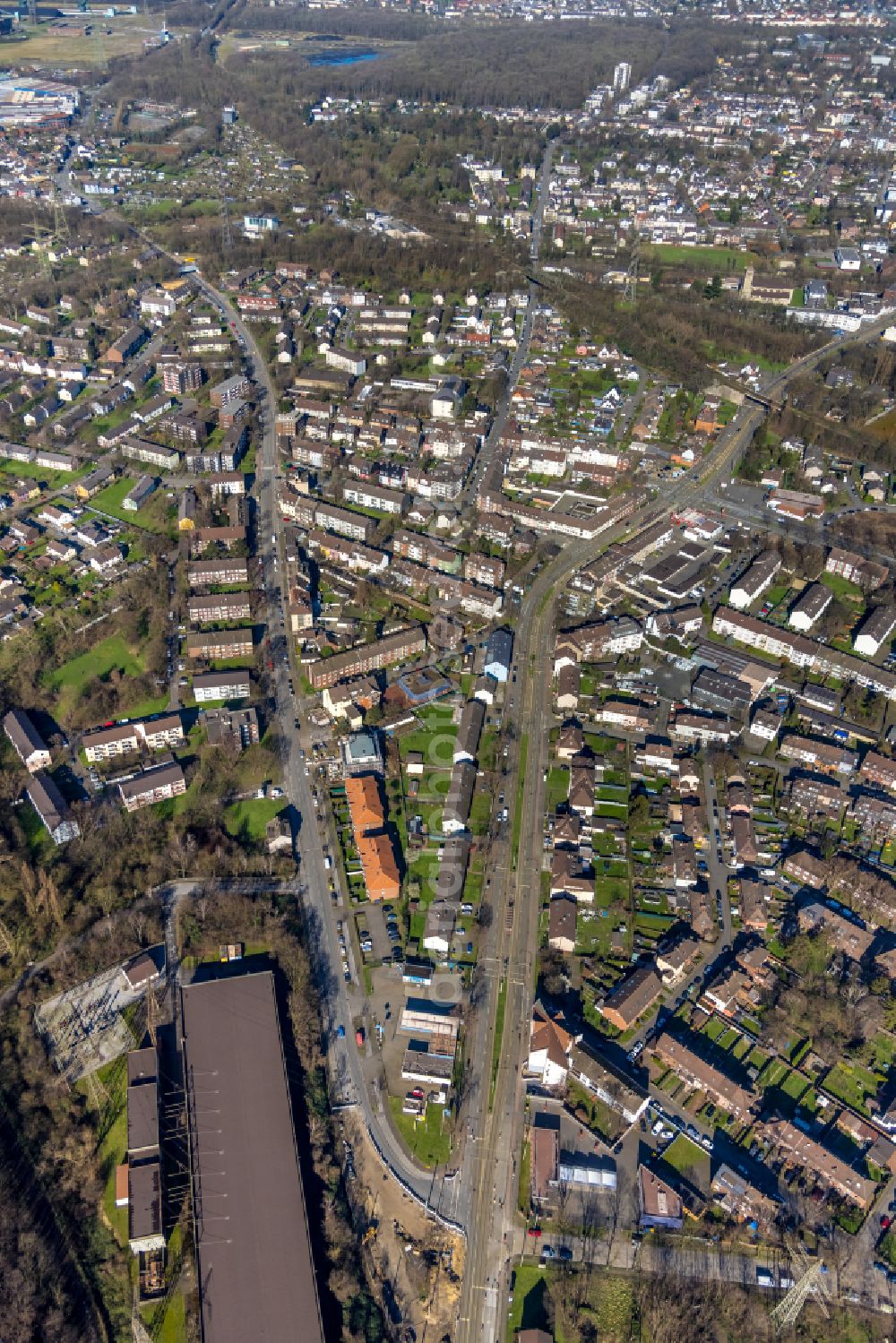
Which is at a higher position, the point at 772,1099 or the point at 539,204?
the point at 539,204

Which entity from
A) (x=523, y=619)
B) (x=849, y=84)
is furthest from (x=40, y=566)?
(x=849, y=84)

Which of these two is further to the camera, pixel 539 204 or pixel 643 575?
pixel 539 204

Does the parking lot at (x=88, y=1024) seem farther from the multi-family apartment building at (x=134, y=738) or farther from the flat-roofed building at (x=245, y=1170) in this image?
the multi-family apartment building at (x=134, y=738)

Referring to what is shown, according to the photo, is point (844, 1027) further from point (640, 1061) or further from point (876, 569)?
point (876, 569)

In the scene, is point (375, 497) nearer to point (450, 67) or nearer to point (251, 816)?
point (251, 816)

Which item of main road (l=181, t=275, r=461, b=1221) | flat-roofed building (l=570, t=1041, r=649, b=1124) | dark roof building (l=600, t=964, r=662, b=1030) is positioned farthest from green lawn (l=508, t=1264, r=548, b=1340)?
dark roof building (l=600, t=964, r=662, b=1030)

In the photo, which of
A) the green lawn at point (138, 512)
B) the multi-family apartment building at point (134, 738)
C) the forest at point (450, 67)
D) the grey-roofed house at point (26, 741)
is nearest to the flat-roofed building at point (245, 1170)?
the multi-family apartment building at point (134, 738)

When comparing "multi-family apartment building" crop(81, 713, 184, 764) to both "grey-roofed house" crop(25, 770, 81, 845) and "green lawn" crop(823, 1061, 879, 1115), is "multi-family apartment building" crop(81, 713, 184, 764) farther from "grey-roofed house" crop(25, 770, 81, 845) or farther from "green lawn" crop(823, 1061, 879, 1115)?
"green lawn" crop(823, 1061, 879, 1115)

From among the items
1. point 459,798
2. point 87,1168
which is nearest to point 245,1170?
point 87,1168
